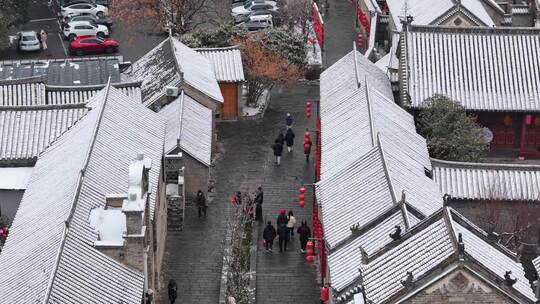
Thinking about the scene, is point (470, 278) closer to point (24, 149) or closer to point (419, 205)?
point (419, 205)

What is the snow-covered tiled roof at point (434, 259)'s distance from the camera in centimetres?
3158

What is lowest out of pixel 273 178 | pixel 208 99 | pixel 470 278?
pixel 273 178

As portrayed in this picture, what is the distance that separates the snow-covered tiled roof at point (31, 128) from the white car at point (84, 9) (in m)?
33.0

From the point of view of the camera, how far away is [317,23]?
7956cm

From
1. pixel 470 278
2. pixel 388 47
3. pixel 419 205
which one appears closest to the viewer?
pixel 470 278

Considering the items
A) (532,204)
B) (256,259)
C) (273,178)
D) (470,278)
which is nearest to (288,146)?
(273,178)

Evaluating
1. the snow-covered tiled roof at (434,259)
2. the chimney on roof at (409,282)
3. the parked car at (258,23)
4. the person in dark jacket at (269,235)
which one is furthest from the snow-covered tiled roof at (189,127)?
the chimney on roof at (409,282)

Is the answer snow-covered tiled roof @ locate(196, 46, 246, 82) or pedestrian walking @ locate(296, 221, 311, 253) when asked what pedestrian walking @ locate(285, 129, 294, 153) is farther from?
pedestrian walking @ locate(296, 221, 311, 253)

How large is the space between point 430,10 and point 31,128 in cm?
2938

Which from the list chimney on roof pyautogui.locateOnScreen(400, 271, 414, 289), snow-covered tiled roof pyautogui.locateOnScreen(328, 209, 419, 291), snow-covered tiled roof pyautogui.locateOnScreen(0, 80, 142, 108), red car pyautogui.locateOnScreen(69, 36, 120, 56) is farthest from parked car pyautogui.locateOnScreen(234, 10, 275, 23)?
chimney on roof pyautogui.locateOnScreen(400, 271, 414, 289)

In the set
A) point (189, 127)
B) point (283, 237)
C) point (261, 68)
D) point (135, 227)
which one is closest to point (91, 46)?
point (261, 68)

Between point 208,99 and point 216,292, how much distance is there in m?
15.8

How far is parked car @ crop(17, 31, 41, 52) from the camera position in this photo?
259 ft

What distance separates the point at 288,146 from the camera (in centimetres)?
6128
